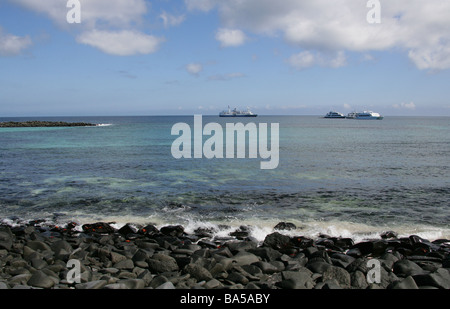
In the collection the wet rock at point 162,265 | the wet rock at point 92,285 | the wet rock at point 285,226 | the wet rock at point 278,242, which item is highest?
the wet rock at point 92,285

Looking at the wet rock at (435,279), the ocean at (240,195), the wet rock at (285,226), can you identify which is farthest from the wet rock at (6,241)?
the wet rock at (435,279)

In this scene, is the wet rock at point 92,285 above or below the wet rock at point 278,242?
above

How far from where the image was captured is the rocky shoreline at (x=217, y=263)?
7.85m

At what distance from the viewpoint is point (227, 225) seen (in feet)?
47.1

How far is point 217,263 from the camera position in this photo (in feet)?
28.2

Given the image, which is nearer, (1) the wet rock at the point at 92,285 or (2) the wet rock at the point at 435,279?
(1) the wet rock at the point at 92,285

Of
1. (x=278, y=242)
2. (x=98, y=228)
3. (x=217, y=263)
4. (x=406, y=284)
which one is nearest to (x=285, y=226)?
(x=278, y=242)

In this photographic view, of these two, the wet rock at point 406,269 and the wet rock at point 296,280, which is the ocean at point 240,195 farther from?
the wet rock at point 296,280

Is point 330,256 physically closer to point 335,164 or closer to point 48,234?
point 48,234

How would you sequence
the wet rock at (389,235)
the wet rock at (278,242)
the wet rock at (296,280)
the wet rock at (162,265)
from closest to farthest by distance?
the wet rock at (296,280)
the wet rock at (162,265)
the wet rock at (278,242)
the wet rock at (389,235)

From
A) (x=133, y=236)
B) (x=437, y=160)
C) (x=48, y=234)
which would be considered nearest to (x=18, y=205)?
(x=48, y=234)

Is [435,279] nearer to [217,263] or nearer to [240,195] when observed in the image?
[217,263]

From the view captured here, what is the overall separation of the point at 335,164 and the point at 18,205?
23.7m

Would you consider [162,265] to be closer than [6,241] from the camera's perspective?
Yes
